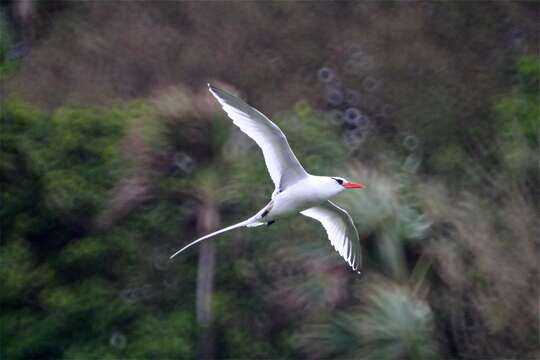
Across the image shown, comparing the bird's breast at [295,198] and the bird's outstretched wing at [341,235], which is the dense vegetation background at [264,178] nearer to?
the bird's outstretched wing at [341,235]

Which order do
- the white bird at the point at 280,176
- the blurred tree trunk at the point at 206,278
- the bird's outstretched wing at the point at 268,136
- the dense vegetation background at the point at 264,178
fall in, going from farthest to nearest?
the blurred tree trunk at the point at 206,278 < the dense vegetation background at the point at 264,178 < the white bird at the point at 280,176 < the bird's outstretched wing at the point at 268,136

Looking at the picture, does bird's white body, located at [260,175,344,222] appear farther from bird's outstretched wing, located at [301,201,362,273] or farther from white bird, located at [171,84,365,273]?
bird's outstretched wing, located at [301,201,362,273]

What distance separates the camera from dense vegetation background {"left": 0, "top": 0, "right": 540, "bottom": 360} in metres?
13.2

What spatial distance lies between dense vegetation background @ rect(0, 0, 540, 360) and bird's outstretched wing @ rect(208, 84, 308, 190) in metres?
2.34

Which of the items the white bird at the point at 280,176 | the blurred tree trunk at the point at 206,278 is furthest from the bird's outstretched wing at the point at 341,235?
the blurred tree trunk at the point at 206,278

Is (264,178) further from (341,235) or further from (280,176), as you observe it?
(280,176)

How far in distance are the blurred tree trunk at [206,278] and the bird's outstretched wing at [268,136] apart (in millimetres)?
4772

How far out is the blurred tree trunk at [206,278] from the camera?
15.3 metres

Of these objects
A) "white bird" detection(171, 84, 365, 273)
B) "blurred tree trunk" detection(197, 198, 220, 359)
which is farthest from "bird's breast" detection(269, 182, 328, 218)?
"blurred tree trunk" detection(197, 198, 220, 359)

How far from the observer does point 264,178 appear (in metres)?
15.6

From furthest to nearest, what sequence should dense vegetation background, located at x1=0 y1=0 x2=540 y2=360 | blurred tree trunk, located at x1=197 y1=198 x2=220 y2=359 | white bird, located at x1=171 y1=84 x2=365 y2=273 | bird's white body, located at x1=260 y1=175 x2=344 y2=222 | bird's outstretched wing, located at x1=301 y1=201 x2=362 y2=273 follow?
blurred tree trunk, located at x1=197 y1=198 x2=220 y2=359 → dense vegetation background, located at x1=0 y1=0 x2=540 y2=360 → bird's outstretched wing, located at x1=301 y1=201 x2=362 y2=273 → bird's white body, located at x1=260 y1=175 x2=344 y2=222 → white bird, located at x1=171 y1=84 x2=365 y2=273

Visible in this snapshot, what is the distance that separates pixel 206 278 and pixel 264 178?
1388 millimetres

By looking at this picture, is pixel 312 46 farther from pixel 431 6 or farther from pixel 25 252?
pixel 25 252

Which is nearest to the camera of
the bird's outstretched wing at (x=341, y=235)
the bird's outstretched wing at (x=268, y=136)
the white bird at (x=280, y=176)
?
the bird's outstretched wing at (x=268, y=136)
